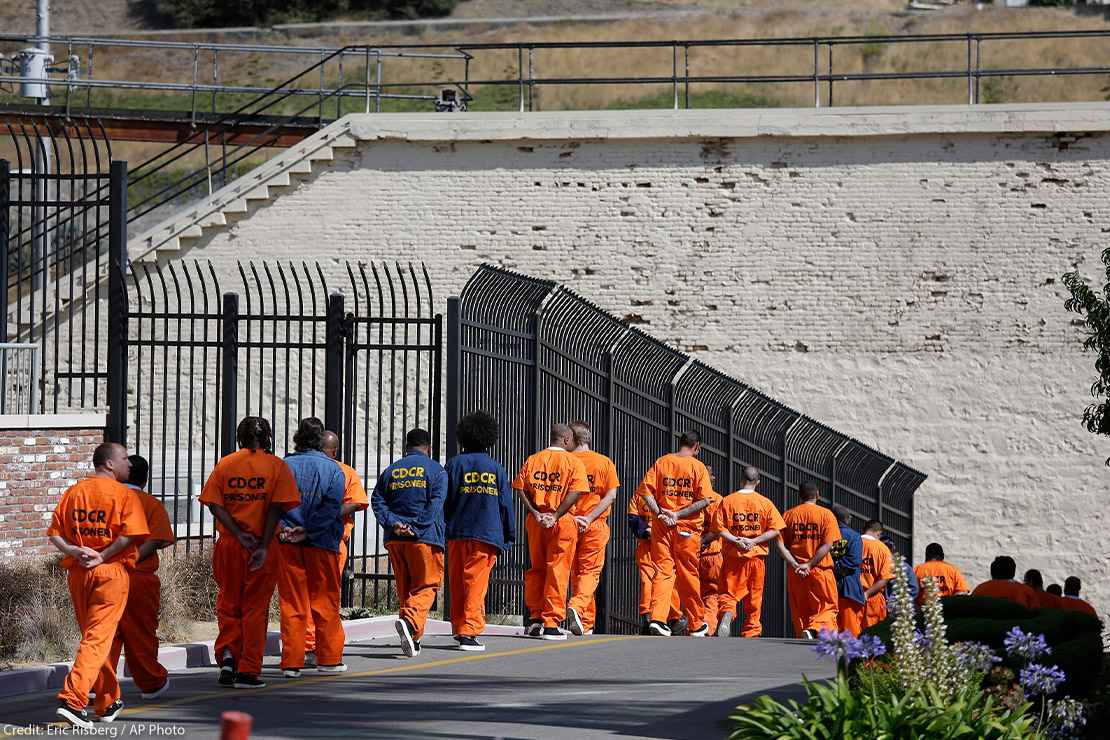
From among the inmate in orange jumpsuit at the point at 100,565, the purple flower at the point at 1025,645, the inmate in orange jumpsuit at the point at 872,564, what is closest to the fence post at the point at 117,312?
the inmate in orange jumpsuit at the point at 100,565

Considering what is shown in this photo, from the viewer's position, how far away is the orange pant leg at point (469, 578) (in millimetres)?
11773

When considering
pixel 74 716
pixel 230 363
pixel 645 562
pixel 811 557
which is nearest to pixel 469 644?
pixel 645 562

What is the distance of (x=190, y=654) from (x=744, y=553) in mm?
6220

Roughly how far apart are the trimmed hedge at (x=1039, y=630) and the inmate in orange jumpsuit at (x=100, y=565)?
152 inches

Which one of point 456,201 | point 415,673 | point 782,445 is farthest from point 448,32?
point 415,673

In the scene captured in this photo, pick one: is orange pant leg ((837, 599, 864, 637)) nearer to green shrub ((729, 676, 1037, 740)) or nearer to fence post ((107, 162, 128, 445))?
fence post ((107, 162, 128, 445))

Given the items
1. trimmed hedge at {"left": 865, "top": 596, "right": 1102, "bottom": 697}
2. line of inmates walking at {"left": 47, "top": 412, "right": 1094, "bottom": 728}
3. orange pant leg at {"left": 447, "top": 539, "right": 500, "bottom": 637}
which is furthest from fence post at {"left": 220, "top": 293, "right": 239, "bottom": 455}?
trimmed hedge at {"left": 865, "top": 596, "right": 1102, "bottom": 697}

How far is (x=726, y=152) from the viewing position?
83.5 ft

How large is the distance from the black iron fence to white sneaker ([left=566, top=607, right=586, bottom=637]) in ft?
4.49

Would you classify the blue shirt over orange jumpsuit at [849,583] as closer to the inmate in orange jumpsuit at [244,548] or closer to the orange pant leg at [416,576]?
the orange pant leg at [416,576]

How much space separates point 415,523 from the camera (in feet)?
37.1

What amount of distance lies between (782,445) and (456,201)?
7.65 meters

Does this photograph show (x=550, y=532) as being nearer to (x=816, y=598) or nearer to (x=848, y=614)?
(x=816, y=598)

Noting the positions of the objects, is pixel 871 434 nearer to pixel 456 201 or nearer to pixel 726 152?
pixel 726 152
